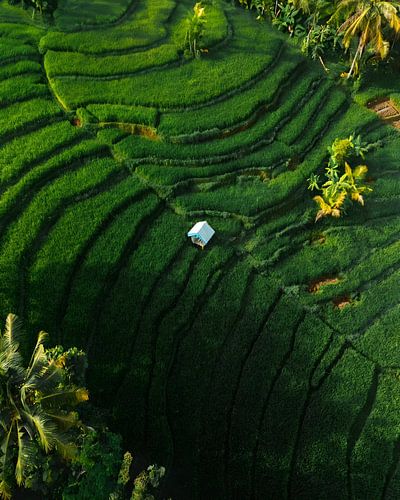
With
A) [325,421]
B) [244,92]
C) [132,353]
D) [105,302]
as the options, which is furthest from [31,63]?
[325,421]

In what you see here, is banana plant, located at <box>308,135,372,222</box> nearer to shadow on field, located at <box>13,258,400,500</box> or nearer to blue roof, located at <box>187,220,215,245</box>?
shadow on field, located at <box>13,258,400,500</box>

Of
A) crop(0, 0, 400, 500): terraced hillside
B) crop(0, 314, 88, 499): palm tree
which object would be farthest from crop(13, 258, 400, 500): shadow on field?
crop(0, 314, 88, 499): palm tree

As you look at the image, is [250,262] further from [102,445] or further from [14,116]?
[14,116]

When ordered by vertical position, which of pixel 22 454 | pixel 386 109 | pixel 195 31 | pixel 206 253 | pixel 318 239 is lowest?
pixel 22 454

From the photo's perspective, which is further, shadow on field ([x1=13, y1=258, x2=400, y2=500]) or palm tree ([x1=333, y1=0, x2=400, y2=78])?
palm tree ([x1=333, y1=0, x2=400, y2=78])

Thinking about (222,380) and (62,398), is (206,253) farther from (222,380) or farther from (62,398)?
(62,398)

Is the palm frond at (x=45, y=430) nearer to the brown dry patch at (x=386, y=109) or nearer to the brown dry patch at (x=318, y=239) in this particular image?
the brown dry patch at (x=318, y=239)

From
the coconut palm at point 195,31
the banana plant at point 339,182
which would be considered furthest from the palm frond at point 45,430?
the coconut palm at point 195,31

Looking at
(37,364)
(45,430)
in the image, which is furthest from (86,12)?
(45,430)
